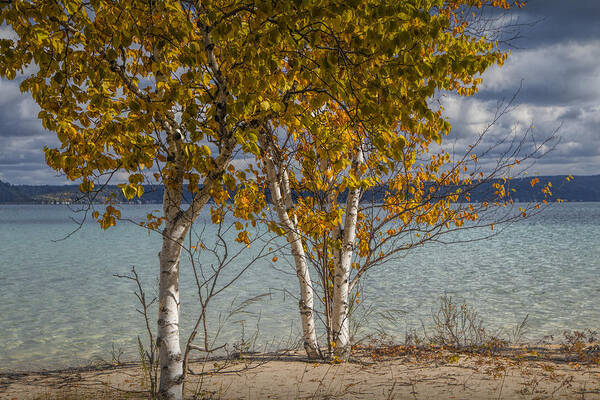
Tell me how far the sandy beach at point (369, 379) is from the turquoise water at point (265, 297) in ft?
10.3

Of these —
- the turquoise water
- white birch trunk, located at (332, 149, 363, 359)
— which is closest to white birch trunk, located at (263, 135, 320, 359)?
white birch trunk, located at (332, 149, 363, 359)

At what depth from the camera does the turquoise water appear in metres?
13.9

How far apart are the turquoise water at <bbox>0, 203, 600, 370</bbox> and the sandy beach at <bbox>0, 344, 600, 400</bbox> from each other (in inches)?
123

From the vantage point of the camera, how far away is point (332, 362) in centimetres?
921

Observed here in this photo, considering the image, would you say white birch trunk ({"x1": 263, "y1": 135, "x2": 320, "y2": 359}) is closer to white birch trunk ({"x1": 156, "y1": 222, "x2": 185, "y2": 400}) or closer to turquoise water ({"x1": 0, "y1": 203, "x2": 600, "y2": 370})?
white birch trunk ({"x1": 156, "y1": 222, "x2": 185, "y2": 400})

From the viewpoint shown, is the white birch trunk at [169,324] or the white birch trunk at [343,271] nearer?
the white birch trunk at [169,324]

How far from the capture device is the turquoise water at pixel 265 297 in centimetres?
1395

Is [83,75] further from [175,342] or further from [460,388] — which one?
[460,388]

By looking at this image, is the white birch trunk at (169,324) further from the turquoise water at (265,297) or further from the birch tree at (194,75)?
the turquoise water at (265,297)

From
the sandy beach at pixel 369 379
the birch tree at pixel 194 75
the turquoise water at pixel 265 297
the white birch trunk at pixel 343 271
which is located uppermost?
the birch tree at pixel 194 75

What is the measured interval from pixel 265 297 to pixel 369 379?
12.0 metres

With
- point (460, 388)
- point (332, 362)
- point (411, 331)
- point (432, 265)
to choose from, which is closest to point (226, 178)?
point (460, 388)

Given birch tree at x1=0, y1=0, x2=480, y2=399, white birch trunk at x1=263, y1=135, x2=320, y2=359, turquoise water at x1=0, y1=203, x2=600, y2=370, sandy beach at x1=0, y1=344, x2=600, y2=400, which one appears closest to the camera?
birch tree at x1=0, y1=0, x2=480, y2=399

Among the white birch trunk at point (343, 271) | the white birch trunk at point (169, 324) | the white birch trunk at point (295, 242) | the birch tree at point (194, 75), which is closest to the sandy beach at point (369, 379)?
the white birch trunk at point (295, 242)
